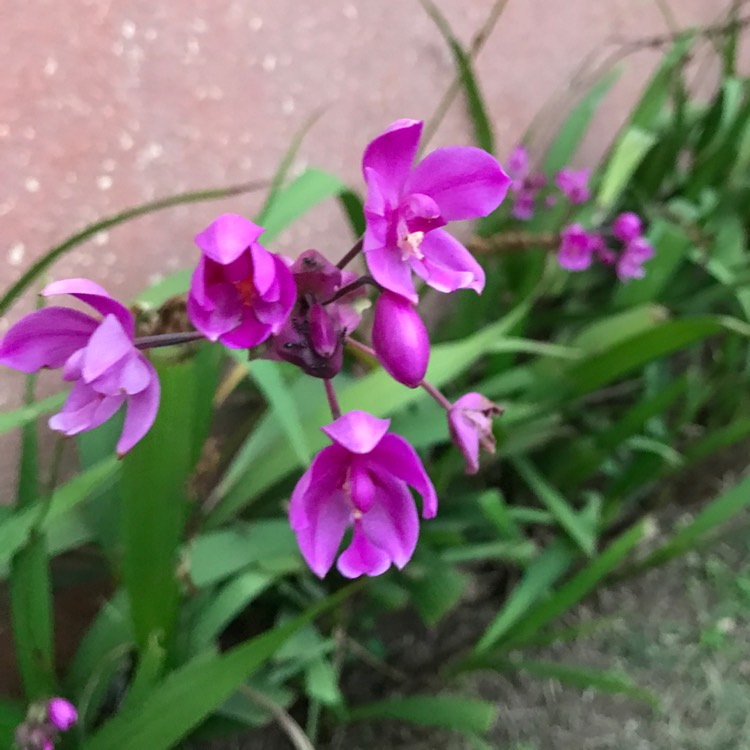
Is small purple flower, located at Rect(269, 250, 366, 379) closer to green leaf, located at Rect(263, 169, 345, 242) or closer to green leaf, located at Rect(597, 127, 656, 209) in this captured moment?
green leaf, located at Rect(263, 169, 345, 242)

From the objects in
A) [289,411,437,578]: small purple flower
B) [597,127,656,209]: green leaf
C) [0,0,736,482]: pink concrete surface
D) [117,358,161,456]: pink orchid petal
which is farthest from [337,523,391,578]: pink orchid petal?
[597,127,656,209]: green leaf

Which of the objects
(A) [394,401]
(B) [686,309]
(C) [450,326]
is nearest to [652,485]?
(B) [686,309]

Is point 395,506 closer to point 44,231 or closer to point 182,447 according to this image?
point 182,447

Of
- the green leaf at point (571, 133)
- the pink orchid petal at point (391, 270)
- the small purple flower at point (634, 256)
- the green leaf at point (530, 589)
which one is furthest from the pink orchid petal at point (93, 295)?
the green leaf at point (571, 133)

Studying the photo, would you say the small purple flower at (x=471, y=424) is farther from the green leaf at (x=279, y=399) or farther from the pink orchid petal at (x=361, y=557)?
the green leaf at (x=279, y=399)

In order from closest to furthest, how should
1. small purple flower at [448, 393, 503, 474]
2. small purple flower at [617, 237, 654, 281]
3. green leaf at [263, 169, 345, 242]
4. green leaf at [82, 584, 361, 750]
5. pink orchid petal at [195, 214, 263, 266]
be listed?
1. pink orchid petal at [195, 214, 263, 266]
2. small purple flower at [448, 393, 503, 474]
3. green leaf at [82, 584, 361, 750]
4. green leaf at [263, 169, 345, 242]
5. small purple flower at [617, 237, 654, 281]

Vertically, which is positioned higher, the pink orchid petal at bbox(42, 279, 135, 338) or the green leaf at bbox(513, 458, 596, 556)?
the pink orchid petal at bbox(42, 279, 135, 338)
